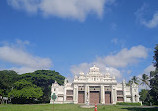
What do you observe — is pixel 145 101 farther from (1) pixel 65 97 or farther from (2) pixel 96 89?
(1) pixel 65 97

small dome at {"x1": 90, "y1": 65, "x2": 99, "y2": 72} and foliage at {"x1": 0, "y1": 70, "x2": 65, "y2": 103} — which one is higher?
small dome at {"x1": 90, "y1": 65, "x2": 99, "y2": 72}

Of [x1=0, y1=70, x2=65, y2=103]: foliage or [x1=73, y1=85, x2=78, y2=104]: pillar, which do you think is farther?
[x1=73, y1=85, x2=78, y2=104]: pillar

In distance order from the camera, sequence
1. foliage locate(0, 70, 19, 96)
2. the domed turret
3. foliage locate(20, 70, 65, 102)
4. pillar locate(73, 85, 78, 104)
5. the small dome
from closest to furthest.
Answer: foliage locate(0, 70, 19, 96), pillar locate(73, 85, 78, 104), the domed turret, the small dome, foliage locate(20, 70, 65, 102)

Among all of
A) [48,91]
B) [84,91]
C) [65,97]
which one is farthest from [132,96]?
[48,91]

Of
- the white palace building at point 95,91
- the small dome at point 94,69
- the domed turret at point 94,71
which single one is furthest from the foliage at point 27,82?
the small dome at point 94,69

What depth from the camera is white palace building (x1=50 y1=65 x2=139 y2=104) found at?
1748 inches

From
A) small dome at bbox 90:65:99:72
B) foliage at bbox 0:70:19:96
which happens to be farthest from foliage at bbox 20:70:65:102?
small dome at bbox 90:65:99:72

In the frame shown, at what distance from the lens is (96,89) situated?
1801 inches

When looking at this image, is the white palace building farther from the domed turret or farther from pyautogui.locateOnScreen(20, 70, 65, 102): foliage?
pyautogui.locateOnScreen(20, 70, 65, 102): foliage

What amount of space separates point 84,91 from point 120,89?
11403mm

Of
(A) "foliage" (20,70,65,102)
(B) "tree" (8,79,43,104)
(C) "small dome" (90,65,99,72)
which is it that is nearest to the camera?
(B) "tree" (8,79,43,104)

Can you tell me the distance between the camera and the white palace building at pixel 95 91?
44.4m

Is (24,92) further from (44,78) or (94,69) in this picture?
(94,69)

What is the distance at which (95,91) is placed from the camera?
45.9 meters
